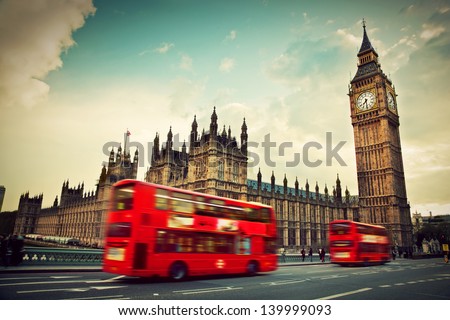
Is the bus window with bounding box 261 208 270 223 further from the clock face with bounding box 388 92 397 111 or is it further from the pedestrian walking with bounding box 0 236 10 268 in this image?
the clock face with bounding box 388 92 397 111

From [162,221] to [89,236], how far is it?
86.5m

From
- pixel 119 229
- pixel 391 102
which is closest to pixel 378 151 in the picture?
pixel 391 102

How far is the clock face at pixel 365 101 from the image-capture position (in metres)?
72.1

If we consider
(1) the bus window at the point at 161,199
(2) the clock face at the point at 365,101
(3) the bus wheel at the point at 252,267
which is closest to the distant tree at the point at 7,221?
(2) the clock face at the point at 365,101

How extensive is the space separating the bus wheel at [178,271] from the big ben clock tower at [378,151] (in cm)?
6402

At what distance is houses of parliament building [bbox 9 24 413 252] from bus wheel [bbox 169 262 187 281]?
34392mm

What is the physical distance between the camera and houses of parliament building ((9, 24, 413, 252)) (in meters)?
52.0

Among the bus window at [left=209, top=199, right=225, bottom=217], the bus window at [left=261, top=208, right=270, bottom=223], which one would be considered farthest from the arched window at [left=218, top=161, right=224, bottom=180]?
the bus window at [left=209, top=199, right=225, bottom=217]

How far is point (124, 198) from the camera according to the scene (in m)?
11.8

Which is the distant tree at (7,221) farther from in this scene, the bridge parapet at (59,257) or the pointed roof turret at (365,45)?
the pointed roof turret at (365,45)

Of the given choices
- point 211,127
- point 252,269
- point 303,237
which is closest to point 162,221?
point 252,269

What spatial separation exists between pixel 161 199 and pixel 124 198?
4.89 ft
